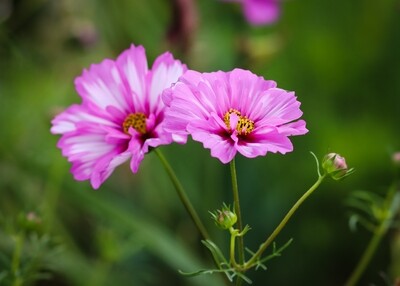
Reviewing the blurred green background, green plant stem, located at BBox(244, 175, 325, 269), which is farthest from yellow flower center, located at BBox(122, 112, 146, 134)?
the blurred green background

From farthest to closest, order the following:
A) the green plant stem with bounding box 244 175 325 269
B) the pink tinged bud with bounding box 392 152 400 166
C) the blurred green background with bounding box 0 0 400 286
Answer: the blurred green background with bounding box 0 0 400 286
the pink tinged bud with bounding box 392 152 400 166
the green plant stem with bounding box 244 175 325 269

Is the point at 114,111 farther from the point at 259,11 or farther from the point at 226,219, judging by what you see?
the point at 259,11

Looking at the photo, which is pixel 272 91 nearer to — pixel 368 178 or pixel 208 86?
pixel 208 86

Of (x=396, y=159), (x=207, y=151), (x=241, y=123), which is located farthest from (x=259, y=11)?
(x=241, y=123)

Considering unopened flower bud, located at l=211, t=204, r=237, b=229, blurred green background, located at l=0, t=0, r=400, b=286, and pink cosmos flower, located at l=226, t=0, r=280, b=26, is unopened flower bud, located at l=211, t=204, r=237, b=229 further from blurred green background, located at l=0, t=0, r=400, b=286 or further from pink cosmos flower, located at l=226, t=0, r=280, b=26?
pink cosmos flower, located at l=226, t=0, r=280, b=26

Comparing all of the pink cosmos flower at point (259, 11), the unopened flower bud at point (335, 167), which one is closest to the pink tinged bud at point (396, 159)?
the unopened flower bud at point (335, 167)

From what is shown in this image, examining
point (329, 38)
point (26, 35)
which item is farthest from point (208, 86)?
point (26, 35)
